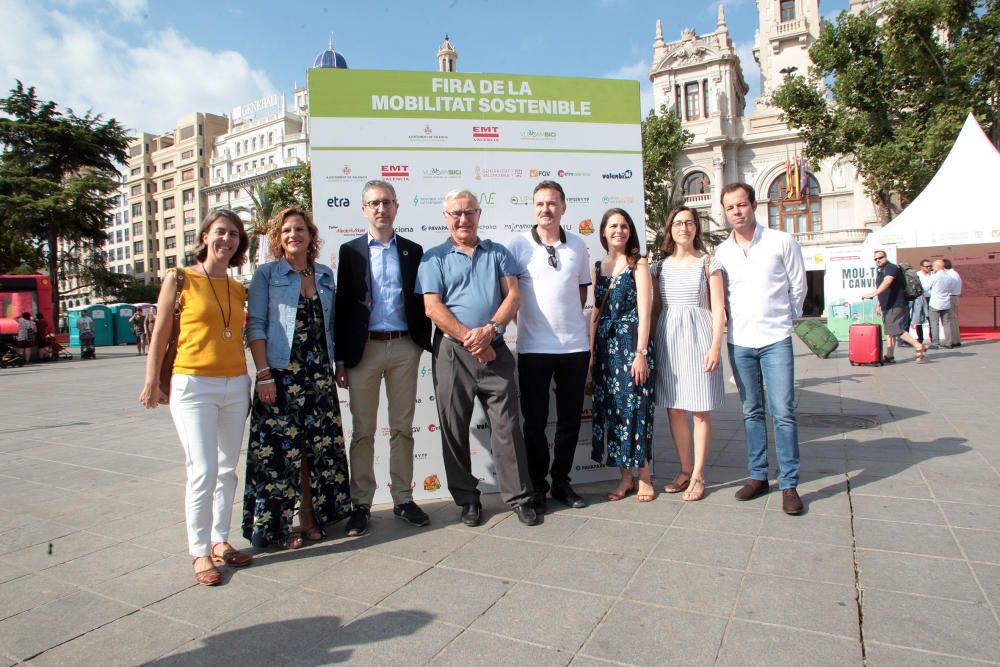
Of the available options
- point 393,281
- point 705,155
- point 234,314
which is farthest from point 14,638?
point 705,155

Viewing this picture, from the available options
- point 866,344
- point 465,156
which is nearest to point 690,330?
point 465,156

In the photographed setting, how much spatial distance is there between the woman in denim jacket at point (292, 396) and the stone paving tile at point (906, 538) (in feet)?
9.57

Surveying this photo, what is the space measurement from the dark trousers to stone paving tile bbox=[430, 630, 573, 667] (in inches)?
61.7

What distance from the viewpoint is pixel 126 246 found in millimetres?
92938

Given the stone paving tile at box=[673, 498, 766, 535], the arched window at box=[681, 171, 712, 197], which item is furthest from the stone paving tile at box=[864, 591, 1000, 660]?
the arched window at box=[681, 171, 712, 197]

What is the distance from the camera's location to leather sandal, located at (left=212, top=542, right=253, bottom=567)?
10.6ft

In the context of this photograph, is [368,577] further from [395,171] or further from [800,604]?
[395,171]

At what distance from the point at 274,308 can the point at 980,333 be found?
19.3 meters

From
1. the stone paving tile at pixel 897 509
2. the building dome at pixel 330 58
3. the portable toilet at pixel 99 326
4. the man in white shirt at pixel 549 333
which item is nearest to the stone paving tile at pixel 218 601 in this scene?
the man in white shirt at pixel 549 333

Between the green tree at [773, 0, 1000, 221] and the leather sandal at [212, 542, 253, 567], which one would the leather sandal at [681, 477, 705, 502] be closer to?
the leather sandal at [212, 542, 253, 567]

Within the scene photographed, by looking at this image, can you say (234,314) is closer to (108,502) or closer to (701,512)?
(108,502)

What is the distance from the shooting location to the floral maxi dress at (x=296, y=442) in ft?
11.2

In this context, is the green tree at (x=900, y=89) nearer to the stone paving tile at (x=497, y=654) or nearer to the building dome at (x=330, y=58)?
the stone paving tile at (x=497, y=654)

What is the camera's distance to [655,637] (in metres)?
2.34
